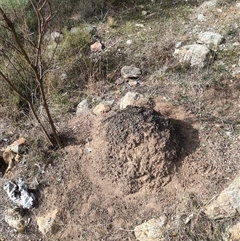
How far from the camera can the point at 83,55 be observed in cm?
326

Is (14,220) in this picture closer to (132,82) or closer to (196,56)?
(132,82)

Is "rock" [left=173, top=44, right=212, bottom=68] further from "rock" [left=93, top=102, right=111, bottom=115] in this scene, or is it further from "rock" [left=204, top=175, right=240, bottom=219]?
"rock" [left=204, top=175, right=240, bottom=219]

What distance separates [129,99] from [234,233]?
3.79 feet

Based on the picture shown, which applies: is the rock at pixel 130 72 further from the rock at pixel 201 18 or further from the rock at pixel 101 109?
the rock at pixel 201 18

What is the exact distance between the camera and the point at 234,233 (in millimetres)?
1981

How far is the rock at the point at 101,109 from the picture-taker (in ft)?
8.98

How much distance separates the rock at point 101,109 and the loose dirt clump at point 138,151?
0.39 metres

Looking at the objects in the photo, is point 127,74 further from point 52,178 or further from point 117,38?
point 52,178

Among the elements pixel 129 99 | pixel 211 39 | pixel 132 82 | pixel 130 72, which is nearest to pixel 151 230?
pixel 129 99

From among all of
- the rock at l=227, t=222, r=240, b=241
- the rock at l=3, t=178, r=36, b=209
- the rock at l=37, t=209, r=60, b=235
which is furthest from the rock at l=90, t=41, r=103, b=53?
the rock at l=227, t=222, r=240, b=241

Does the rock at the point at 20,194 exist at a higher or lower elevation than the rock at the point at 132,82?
higher

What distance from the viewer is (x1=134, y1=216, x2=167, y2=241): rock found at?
2.05 metres

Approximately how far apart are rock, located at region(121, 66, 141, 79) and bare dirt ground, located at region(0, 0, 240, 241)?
0.57 m

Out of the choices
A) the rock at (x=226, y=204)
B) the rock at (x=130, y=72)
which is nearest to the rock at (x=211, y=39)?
the rock at (x=130, y=72)
